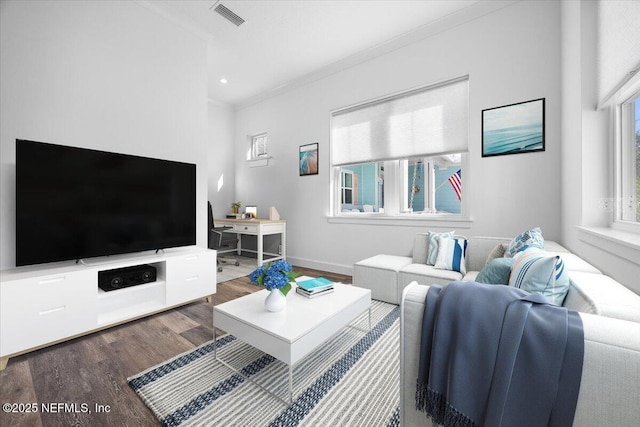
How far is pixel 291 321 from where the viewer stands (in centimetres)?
152

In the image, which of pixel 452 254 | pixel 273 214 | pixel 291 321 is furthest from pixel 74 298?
pixel 452 254

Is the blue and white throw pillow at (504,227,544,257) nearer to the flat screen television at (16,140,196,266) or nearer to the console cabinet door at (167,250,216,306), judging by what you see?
the console cabinet door at (167,250,216,306)

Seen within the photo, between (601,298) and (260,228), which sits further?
(260,228)

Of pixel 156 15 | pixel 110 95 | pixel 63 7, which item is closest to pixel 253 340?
pixel 110 95

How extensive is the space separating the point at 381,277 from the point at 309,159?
2250 mm

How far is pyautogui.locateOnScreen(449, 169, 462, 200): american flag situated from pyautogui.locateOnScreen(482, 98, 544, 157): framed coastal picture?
13.7 inches

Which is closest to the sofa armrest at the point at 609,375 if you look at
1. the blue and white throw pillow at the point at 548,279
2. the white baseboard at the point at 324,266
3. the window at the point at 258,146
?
the blue and white throw pillow at the point at 548,279

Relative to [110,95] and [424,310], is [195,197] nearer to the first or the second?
[110,95]

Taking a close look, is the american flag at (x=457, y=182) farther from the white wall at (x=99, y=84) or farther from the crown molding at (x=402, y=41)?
the white wall at (x=99, y=84)

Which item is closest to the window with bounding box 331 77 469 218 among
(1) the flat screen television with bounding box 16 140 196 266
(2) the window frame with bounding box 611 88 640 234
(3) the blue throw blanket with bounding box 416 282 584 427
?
(2) the window frame with bounding box 611 88 640 234

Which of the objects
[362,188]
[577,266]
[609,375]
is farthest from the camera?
[362,188]

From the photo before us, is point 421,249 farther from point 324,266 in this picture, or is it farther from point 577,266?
point 324,266

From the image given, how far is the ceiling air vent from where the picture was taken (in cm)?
277

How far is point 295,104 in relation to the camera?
4.39m
